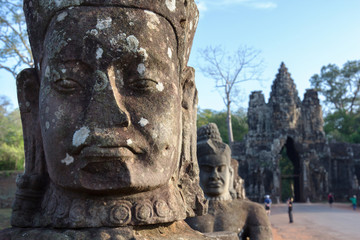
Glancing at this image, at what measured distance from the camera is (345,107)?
3891 centimetres

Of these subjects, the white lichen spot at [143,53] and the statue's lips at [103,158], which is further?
the white lichen spot at [143,53]

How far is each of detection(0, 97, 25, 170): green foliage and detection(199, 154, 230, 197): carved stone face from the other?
16914mm

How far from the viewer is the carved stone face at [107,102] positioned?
2.09 m

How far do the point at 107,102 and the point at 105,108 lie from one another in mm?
40

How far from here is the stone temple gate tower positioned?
79.6ft

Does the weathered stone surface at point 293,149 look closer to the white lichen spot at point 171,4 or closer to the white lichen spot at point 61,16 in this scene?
the white lichen spot at point 171,4

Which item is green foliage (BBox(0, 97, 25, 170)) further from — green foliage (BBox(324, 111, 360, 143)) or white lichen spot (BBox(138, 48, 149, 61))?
green foliage (BBox(324, 111, 360, 143))

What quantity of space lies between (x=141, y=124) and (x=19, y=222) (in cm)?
108

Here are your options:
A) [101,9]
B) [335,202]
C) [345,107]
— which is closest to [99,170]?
[101,9]

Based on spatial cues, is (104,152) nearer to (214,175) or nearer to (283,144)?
(214,175)

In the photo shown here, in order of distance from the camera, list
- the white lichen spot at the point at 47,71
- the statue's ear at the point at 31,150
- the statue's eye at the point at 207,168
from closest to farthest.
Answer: the white lichen spot at the point at 47,71
the statue's ear at the point at 31,150
the statue's eye at the point at 207,168

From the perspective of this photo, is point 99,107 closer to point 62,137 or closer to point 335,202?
point 62,137

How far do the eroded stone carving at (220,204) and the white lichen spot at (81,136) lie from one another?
9.12 ft

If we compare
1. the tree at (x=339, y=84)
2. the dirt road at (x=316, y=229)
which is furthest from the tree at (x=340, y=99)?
the dirt road at (x=316, y=229)
